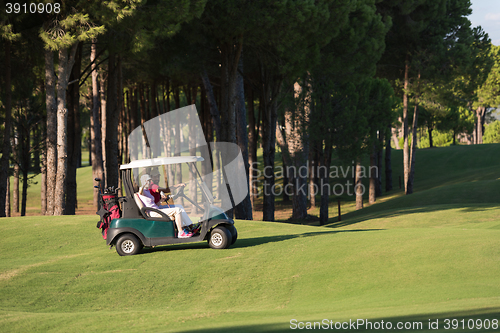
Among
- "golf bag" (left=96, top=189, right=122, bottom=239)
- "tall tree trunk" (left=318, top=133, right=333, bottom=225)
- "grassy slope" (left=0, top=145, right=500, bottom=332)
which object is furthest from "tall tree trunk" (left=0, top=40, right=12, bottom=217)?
"tall tree trunk" (left=318, top=133, right=333, bottom=225)

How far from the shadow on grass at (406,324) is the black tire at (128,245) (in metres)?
4.57

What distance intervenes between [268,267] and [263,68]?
46.3 ft

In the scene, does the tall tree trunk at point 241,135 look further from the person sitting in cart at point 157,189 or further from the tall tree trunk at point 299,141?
the person sitting in cart at point 157,189

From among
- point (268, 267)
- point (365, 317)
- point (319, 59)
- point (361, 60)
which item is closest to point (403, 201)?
point (361, 60)

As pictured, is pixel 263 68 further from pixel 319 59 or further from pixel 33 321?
pixel 33 321

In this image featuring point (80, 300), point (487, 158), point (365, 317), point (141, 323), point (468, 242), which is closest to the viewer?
point (365, 317)

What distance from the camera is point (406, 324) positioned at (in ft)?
16.2

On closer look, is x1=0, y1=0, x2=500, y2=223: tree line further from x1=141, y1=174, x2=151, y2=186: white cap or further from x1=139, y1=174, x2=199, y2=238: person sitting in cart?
x1=139, y1=174, x2=199, y2=238: person sitting in cart

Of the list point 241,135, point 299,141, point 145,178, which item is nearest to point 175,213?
point 145,178

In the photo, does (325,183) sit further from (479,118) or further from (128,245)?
(479,118)

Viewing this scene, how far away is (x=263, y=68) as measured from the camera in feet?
68.8

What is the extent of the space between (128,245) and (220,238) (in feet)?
6.28

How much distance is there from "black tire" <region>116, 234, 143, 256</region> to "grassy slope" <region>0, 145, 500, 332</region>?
244 mm

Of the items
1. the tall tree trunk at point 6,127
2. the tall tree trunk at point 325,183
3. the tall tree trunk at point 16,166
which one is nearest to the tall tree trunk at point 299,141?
the tall tree trunk at point 325,183
